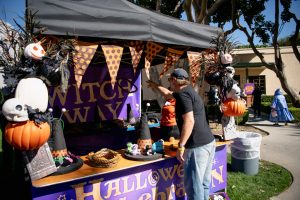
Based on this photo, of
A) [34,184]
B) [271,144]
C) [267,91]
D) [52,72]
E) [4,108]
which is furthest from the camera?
[267,91]

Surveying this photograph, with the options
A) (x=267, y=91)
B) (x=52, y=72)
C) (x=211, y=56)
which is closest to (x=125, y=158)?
(x=52, y=72)

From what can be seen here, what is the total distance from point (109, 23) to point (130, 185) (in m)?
1.88

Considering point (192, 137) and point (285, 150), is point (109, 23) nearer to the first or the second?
point (192, 137)

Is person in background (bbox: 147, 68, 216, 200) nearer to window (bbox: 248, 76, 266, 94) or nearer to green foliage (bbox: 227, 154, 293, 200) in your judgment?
green foliage (bbox: 227, 154, 293, 200)

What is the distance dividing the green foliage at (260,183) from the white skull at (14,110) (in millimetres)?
3252

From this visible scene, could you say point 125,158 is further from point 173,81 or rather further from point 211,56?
point 211,56

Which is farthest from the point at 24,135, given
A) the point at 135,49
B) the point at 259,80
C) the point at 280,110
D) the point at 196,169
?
the point at 259,80

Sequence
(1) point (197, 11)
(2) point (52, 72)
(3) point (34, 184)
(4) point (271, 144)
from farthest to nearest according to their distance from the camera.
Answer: (1) point (197, 11), (4) point (271, 144), (2) point (52, 72), (3) point (34, 184)

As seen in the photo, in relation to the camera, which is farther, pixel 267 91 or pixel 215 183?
pixel 267 91

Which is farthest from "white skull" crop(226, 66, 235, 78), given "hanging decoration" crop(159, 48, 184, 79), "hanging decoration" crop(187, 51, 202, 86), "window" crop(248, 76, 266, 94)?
"window" crop(248, 76, 266, 94)

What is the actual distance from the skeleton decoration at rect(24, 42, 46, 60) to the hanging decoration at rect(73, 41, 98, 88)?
1.42 feet

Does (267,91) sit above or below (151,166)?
above

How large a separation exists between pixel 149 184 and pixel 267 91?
71.9ft

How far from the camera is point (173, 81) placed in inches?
118
